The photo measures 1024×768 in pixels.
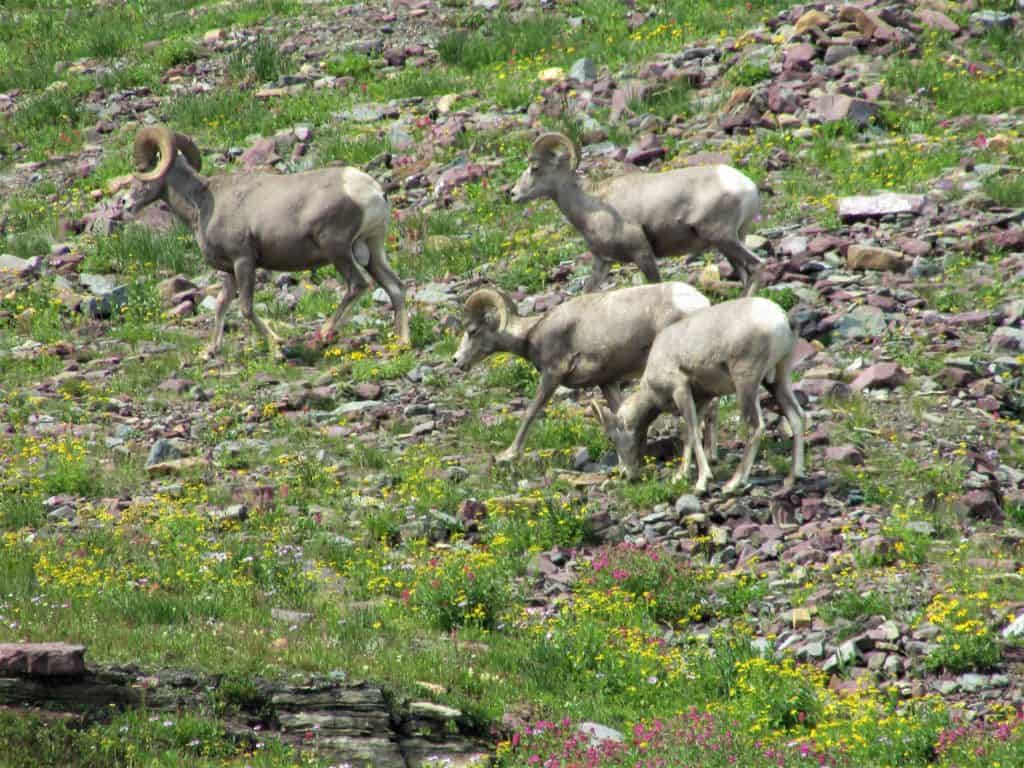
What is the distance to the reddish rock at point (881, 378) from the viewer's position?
13312 mm

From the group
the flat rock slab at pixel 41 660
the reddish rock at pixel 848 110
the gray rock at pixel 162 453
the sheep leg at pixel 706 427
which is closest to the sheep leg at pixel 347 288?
the gray rock at pixel 162 453

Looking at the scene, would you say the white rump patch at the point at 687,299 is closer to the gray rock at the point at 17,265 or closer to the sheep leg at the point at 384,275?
the sheep leg at the point at 384,275

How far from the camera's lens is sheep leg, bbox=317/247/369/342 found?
1623 cm

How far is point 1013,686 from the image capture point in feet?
28.8

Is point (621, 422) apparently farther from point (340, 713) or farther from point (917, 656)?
point (340, 713)

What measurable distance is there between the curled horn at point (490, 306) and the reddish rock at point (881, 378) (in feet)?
9.77

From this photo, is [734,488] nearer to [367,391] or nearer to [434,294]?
[367,391]

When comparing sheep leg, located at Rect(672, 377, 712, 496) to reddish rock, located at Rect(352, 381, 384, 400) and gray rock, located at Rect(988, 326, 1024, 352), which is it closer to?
gray rock, located at Rect(988, 326, 1024, 352)

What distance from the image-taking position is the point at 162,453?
13711 millimetres

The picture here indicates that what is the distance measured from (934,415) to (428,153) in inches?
397

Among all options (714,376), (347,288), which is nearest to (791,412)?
(714,376)

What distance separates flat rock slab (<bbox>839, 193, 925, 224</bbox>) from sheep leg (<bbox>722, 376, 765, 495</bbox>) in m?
5.28

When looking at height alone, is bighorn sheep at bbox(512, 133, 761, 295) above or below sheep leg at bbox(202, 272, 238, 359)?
above

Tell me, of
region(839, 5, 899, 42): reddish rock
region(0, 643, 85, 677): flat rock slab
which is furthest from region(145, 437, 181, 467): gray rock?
region(839, 5, 899, 42): reddish rock
